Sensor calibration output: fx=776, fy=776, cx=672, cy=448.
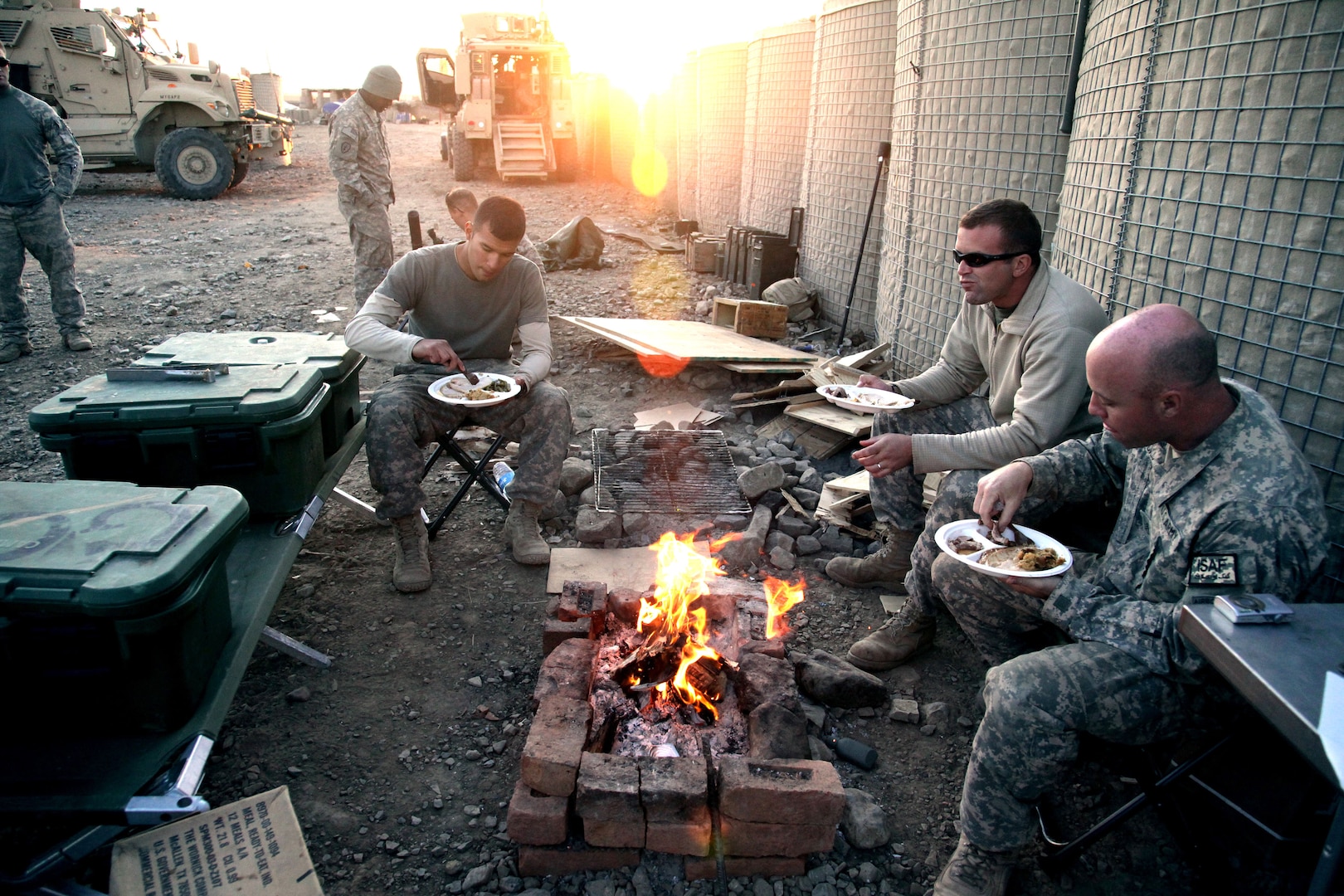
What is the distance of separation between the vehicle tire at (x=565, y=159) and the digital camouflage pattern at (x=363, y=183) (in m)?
11.3

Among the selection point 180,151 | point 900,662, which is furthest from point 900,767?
point 180,151

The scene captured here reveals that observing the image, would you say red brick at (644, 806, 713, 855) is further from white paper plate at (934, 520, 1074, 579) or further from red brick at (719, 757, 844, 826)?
white paper plate at (934, 520, 1074, 579)

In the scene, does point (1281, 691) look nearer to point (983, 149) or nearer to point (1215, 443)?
point (1215, 443)

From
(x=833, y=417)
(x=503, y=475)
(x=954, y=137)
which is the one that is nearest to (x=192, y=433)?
(x=503, y=475)

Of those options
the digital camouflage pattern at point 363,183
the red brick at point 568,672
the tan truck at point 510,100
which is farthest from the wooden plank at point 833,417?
the tan truck at point 510,100

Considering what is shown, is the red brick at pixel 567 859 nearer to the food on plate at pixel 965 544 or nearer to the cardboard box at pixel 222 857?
the cardboard box at pixel 222 857

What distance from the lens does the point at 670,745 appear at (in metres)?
2.49

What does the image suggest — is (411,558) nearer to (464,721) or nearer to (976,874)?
(464,721)

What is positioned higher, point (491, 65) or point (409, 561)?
point (491, 65)

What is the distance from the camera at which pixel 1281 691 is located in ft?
4.32

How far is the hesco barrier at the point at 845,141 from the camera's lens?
657cm

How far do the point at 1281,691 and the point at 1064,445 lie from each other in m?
1.47

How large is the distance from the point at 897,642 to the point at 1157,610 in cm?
121

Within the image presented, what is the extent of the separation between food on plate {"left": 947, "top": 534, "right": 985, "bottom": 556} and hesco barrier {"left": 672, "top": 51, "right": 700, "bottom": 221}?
36.0 feet
